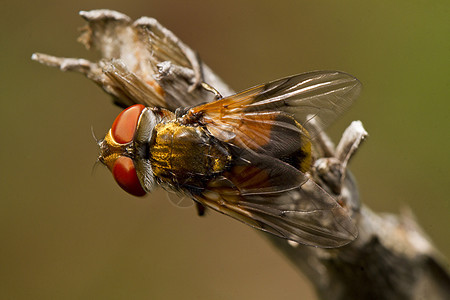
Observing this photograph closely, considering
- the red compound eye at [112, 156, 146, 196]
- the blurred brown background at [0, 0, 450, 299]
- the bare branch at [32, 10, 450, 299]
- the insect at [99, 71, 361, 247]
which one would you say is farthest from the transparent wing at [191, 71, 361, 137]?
A: the blurred brown background at [0, 0, 450, 299]

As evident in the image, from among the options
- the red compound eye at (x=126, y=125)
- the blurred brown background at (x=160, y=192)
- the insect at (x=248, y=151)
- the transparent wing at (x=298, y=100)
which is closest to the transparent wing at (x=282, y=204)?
the insect at (x=248, y=151)

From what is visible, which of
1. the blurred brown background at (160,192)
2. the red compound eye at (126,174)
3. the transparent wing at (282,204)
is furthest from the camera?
the blurred brown background at (160,192)

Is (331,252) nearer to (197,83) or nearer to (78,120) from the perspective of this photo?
(197,83)

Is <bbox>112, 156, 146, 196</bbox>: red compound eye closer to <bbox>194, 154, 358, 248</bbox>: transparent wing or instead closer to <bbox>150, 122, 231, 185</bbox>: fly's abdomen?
<bbox>150, 122, 231, 185</bbox>: fly's abdomen

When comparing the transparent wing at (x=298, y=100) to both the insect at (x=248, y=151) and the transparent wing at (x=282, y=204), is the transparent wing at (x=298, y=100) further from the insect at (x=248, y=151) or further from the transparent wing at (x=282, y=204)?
the transparent wing at (x=282, y=204)

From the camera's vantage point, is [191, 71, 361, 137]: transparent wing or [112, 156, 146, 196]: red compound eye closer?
[191, 71, 361, 137]: transparent wing

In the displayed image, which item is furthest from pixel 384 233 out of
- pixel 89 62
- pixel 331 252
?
pixel 89 62

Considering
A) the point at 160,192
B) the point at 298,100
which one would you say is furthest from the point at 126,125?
the point at 160,192
